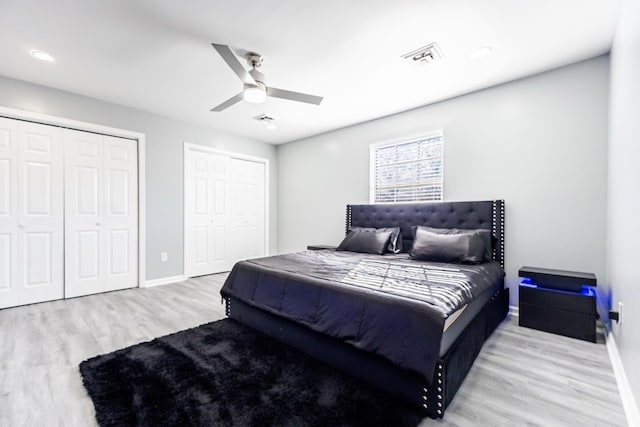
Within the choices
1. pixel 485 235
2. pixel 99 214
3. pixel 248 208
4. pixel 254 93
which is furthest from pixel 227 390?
pixel 248 208

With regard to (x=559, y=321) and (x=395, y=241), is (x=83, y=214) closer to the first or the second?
(x=395, y=241)

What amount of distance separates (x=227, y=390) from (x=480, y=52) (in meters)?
3.43

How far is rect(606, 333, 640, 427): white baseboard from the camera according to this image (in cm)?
141

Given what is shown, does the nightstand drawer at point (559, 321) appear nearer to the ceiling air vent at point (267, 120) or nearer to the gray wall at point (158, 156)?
the ceiling air vent at point (267, 120)

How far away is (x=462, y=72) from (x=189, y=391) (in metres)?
3.70

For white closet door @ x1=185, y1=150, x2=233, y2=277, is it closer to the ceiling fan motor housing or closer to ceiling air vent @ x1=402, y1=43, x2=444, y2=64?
the ceiling fan motor housing

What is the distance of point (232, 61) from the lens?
2271mm

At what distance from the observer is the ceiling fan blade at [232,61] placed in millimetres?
2184

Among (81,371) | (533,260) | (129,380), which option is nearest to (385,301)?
(129,380)

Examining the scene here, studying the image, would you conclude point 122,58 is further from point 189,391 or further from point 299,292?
point 189,391

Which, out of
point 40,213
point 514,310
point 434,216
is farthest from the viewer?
point 434,216

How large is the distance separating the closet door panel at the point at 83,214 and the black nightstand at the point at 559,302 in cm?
517

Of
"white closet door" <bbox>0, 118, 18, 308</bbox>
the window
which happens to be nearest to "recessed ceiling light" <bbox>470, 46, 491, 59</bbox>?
the window

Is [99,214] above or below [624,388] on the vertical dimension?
above
